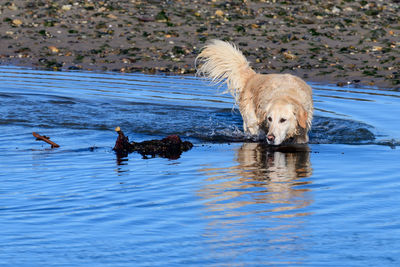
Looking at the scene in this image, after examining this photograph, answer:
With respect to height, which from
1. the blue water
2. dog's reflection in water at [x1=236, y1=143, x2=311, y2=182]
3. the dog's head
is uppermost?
the dog's head

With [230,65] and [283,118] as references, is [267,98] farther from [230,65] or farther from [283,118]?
[230,65]

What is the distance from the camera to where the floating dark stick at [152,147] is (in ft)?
31.2

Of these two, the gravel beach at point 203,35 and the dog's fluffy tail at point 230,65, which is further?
the gravel beach at point 203,35

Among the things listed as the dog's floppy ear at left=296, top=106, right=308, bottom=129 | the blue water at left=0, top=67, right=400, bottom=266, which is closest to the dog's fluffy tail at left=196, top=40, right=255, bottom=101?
the blue water at left=0, top=67, right=400, bottom=266

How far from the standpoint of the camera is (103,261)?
5527mm

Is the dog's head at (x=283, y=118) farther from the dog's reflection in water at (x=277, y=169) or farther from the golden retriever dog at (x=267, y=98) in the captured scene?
the dog's reflection in water at (x=277, y=169)

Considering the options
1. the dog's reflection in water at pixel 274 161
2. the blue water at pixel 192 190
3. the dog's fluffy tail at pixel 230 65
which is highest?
the dog's fluffy tail at pixel 230 65

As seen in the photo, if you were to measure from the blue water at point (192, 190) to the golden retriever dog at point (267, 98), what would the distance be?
0.29 metres

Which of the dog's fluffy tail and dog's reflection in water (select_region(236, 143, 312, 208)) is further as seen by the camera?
the dog's fluffy tail

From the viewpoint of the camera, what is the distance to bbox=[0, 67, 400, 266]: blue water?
19.0 ft

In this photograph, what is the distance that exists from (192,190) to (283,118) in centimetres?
304

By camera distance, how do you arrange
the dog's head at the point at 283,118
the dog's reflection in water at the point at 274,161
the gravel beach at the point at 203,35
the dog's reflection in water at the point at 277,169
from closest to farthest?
the dog's reflection in water at the point at 277,169, the dog's reflection in water at the point at 274,161, the dog's head at the point at 283,118, the gravel beach at the point at 203,35

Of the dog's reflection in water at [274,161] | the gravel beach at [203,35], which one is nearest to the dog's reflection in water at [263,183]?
the dog's reflection in water at [274,161]

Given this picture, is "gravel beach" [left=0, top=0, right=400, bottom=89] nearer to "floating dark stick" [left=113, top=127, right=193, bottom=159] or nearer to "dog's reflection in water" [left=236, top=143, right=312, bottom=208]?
"dog's reflection in water" [left=236, top=143, right=312, bottom=208]
